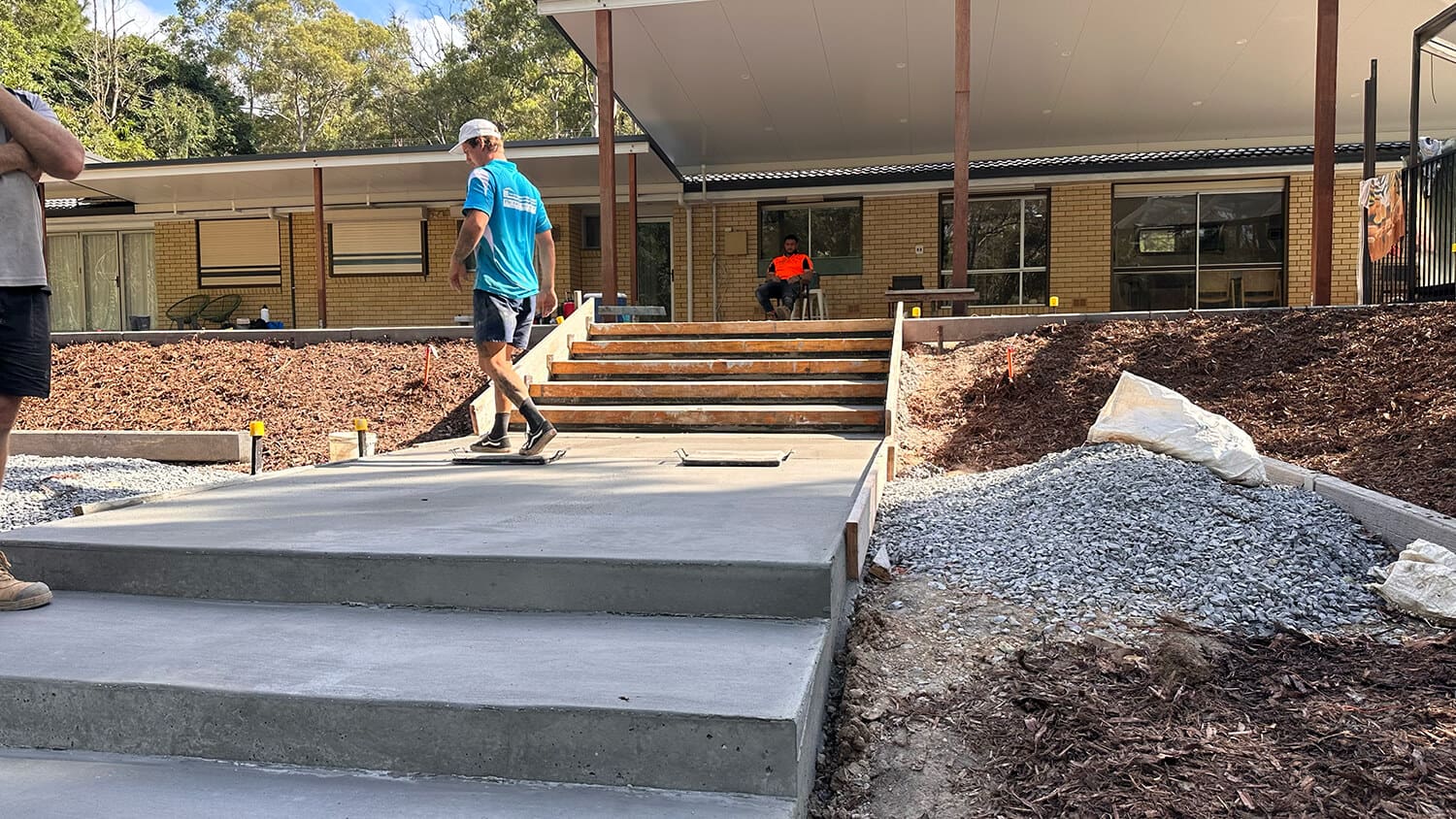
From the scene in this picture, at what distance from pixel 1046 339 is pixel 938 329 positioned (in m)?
0.96

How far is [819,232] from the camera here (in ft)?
54.5

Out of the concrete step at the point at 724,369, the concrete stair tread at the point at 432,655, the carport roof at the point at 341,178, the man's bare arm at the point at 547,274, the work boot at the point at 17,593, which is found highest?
the carport roof at the point at 341,178

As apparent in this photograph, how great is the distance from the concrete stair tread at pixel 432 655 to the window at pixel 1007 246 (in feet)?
47.8

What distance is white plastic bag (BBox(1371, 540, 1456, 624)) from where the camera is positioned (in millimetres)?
2986

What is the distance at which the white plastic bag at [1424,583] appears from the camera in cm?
299

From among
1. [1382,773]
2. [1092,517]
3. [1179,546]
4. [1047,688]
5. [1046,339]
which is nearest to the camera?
[1382,773]

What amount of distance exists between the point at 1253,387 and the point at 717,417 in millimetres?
3676

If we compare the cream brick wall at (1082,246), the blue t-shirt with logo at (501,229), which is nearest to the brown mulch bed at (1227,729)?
the blue t-shirt with logo at (501,229)

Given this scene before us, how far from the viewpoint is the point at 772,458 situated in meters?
5.07

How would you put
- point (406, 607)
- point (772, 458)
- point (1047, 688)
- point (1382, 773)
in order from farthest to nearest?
point (772, 458) < point (406, 607) < point (1047, 688) < point (1382, 773)

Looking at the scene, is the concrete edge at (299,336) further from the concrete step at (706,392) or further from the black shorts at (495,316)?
the black shorts at (495,316)

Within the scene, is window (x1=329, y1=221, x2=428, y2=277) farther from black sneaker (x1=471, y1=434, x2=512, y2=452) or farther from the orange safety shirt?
black sneaker (x1=471, y1=434, x2=512, y2=452)

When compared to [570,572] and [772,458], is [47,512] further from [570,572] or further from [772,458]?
[570,572]

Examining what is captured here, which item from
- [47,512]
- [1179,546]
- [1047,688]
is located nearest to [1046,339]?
[1179,546]
